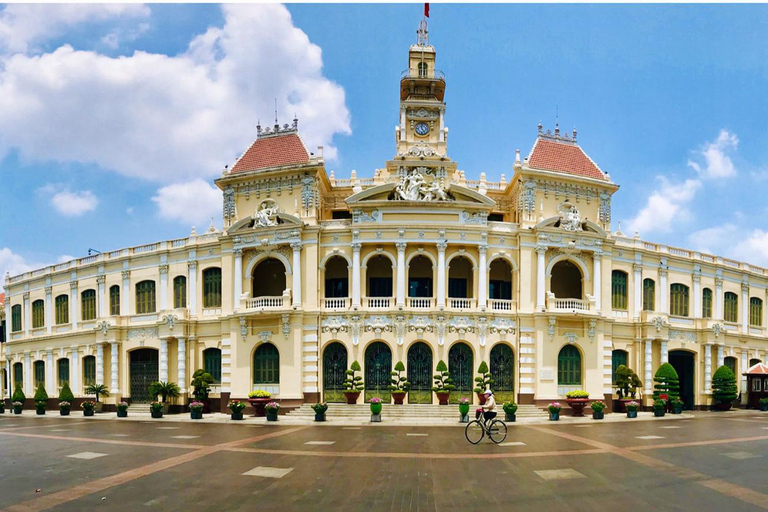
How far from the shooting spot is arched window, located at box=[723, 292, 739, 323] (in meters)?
50.3

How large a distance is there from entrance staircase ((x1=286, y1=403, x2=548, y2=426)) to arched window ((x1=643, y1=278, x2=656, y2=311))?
42.5 feet

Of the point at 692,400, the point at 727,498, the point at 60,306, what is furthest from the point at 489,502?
the point at 60,306

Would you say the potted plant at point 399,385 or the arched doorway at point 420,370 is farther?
the arched doorway at point 420,370

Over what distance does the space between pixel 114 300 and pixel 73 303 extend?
4826 mm

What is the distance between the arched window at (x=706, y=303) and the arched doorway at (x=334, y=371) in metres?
27.9

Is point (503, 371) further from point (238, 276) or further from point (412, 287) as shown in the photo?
point (238, 276)

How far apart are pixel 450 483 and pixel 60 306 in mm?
47002

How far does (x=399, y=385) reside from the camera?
39281 millimetres

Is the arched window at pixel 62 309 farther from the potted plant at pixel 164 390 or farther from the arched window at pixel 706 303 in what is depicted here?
the arched window at pixel 706 303

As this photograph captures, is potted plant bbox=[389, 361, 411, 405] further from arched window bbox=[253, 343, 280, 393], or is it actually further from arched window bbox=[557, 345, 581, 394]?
arched window bbox=[557, 345, 581, 394]

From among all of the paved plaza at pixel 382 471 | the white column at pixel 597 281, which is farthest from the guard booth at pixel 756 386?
the paved plaza at pixel 382 471

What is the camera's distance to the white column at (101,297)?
1948 inches

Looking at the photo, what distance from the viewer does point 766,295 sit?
5306 centimetres

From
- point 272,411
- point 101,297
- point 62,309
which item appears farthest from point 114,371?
point 272,411
